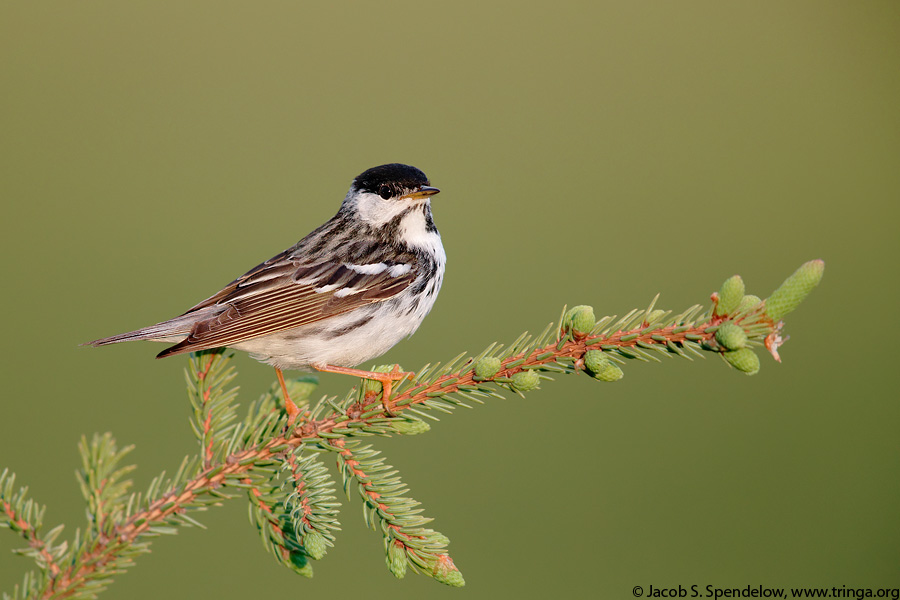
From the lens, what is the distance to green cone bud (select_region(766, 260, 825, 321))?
98.0 inches

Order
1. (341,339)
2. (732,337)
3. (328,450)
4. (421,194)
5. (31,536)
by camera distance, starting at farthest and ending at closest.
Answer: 1. (421,194)
2. (341,339)
3. (328,450)
4. (732,337)
5. (31,536)

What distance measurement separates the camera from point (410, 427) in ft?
9.98

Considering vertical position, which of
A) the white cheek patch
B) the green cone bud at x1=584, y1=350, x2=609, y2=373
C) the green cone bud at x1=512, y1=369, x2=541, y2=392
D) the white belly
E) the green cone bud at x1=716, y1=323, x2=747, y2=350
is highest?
the white cheek patch

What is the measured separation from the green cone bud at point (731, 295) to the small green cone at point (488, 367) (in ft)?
2.85

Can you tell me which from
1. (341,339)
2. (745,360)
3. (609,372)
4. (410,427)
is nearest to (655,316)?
(609,372)

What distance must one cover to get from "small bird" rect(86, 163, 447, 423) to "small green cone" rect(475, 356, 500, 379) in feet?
2.31

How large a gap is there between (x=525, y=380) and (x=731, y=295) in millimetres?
833

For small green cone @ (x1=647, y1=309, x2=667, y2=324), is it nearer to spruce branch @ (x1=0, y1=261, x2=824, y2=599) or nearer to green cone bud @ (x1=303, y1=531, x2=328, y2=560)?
spruce branch @ (x1=0, y1=261, x2=824, y2=599)

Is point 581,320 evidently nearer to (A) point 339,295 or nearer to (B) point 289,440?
(B) point 289,440

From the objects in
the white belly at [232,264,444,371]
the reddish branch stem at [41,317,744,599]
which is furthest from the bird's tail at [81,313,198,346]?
the reddish branch stem at [41,317,744,599]

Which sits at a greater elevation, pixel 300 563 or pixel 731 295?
pixel 731 295

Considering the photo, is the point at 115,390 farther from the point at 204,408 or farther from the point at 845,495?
the point at 845,495

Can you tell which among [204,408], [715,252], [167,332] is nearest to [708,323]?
[204,408]

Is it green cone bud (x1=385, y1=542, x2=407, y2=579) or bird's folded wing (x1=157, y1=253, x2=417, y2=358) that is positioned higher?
bird's folded wing (x1=157, y1=253, x2=417, y2=358)
